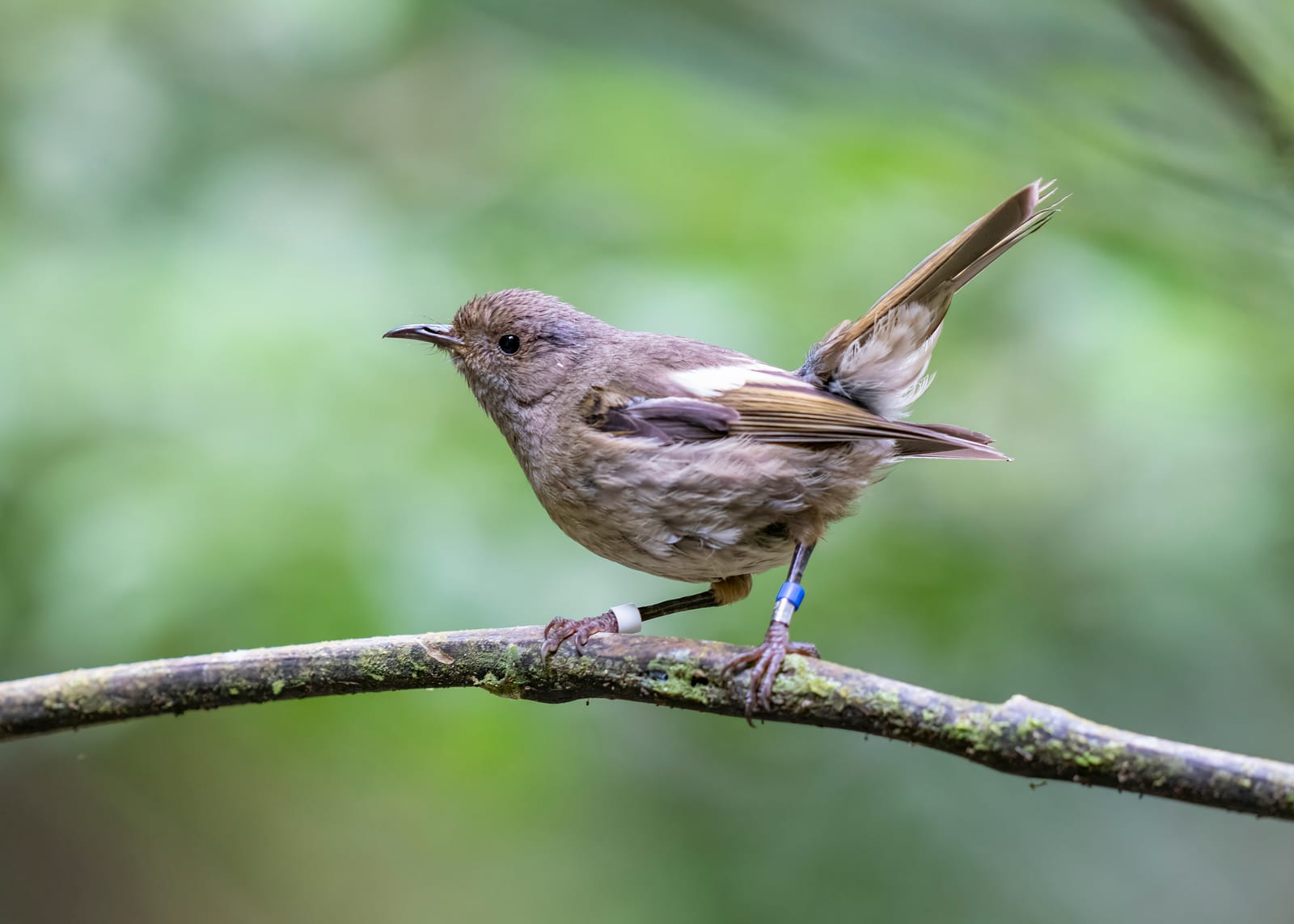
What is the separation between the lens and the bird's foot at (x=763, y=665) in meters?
2.24

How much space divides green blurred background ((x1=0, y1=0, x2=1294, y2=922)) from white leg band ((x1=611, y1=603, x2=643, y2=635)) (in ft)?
1.23

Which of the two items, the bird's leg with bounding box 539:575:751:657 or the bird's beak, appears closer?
the bird's leg with bounding box 539:575:751:657

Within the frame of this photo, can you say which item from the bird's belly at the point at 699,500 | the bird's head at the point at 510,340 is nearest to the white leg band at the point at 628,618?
the bird's belly at the point at 699,500

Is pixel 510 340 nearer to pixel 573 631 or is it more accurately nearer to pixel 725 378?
pixel 725 378

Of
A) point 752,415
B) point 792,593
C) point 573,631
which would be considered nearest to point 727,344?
point 752,415

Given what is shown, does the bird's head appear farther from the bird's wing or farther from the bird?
the bird's wing

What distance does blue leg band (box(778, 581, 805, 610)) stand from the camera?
2676mm

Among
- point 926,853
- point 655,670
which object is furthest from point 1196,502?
point 655,670

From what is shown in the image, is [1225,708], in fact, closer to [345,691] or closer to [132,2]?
[345,691]

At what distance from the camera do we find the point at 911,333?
3176mm

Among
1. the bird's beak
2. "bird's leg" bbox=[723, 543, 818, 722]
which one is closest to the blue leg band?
"bird's leg" bbox=[723, 543, 818, 722]

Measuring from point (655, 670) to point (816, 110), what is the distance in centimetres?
272

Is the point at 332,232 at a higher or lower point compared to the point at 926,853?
higher

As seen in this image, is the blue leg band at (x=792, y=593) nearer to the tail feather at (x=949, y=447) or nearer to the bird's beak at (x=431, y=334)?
the tail feather at (x=949, y=447)
